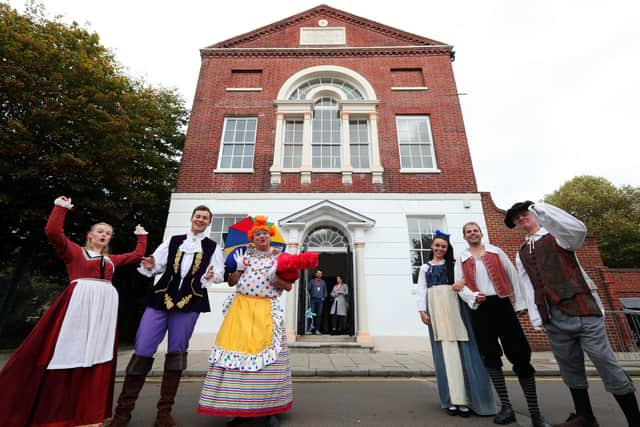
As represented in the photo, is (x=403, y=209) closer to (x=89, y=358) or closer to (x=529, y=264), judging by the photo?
(x=529, y=264)

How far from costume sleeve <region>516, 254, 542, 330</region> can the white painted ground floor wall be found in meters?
5.39

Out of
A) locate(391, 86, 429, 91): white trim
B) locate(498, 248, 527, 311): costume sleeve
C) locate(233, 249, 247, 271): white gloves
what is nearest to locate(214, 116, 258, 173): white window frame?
locate(391, 86, 429, 91): white trim

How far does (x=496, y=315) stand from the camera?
9.88 feet

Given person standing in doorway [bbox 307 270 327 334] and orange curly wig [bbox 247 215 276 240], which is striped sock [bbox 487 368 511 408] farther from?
person standing in doorway [bbox 307 270 327 334]

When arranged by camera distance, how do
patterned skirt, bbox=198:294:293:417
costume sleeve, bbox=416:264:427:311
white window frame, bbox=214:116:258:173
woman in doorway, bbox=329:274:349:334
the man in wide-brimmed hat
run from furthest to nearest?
white window frame, bbox=214:116:258:173, woman in doorway, bbox=329:274:349:334, costume sleeve, bbox=416:264:427:311, patterned skirt, bbox=198:294:293:417, the man in wide-brimmed hat

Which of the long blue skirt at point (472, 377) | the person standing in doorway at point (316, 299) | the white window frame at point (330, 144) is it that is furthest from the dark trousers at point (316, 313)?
the long blue skirt at point (472, 377)

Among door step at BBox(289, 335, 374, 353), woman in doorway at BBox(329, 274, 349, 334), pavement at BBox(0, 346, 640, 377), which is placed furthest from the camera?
woman in doorway at BBox(329, 274, 349, 334)

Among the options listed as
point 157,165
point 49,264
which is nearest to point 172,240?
point 157,165

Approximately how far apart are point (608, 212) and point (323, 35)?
25254mm

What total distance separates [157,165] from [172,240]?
9877 mm

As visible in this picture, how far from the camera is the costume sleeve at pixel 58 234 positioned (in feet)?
8.80

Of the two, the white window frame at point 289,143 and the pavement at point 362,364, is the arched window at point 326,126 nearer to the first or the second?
the white window frame at point 289,143

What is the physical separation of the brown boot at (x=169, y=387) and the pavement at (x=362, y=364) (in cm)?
289

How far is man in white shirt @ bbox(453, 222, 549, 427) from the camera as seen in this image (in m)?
2.82
